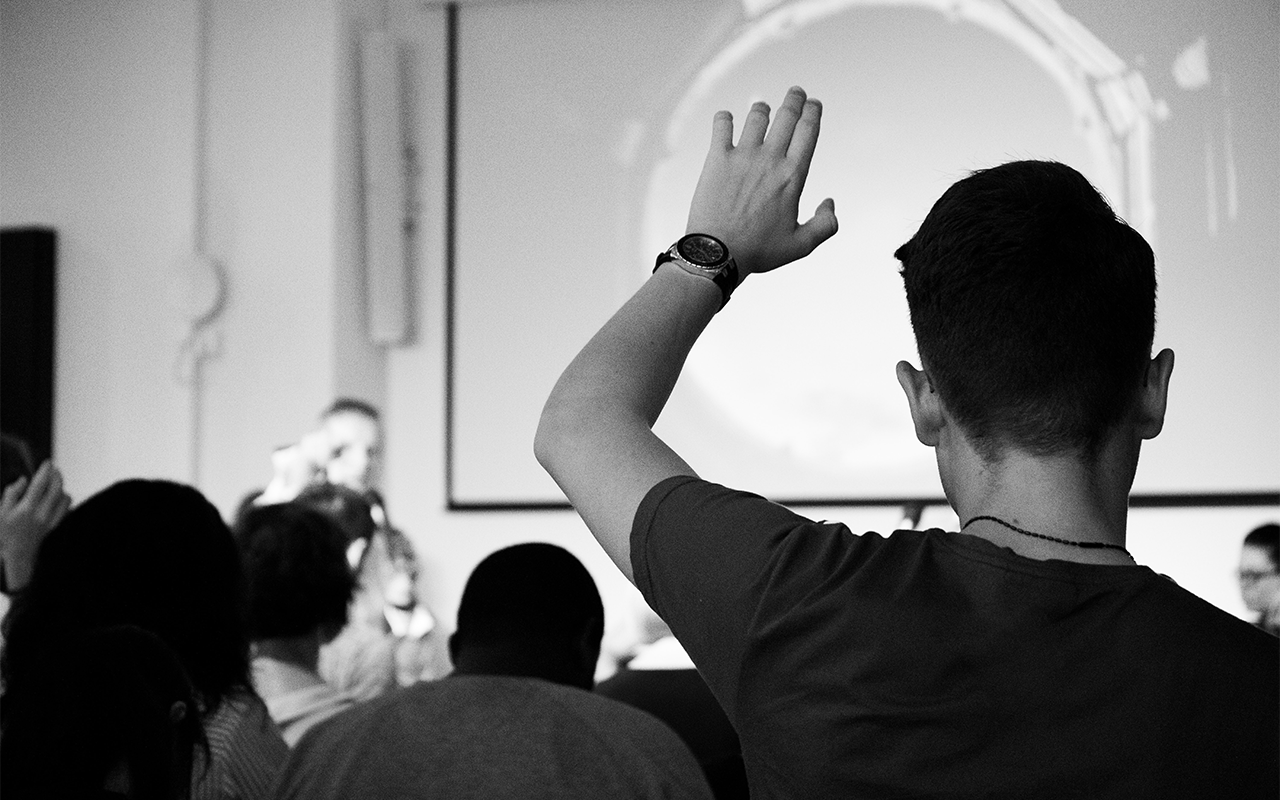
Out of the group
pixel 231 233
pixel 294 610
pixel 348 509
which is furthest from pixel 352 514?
pixel 231 233

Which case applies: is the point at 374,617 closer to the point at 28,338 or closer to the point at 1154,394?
the point at 28,338

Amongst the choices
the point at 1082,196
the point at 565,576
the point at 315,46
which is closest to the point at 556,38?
the point at 315,46

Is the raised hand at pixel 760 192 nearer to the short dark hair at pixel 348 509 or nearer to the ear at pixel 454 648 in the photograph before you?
the ear at pixel 454 648

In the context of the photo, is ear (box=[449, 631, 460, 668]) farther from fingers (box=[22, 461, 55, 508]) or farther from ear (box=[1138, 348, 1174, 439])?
ear (box=[1138, 348, 1174, 439])

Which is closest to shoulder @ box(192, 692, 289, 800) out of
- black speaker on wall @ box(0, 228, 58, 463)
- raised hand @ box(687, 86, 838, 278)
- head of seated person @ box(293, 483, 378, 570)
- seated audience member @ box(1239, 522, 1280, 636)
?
raised hand @ box(687, 86, 838, 278)

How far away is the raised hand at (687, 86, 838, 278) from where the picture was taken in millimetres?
913

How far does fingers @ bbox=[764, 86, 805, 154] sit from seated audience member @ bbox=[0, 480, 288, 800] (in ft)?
3.71

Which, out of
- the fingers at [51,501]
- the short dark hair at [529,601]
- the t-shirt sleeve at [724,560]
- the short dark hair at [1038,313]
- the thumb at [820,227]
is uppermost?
the thumb at [820,227]

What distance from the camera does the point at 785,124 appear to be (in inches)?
36.4

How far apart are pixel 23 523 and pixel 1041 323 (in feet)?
6.02

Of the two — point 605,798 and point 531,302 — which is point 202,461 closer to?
point 531,302

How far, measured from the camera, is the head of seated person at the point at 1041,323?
0.83m

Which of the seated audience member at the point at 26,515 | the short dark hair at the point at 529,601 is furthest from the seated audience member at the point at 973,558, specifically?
the seated audience member at the point at 26,515

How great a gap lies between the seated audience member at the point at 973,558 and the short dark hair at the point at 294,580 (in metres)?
1.62
